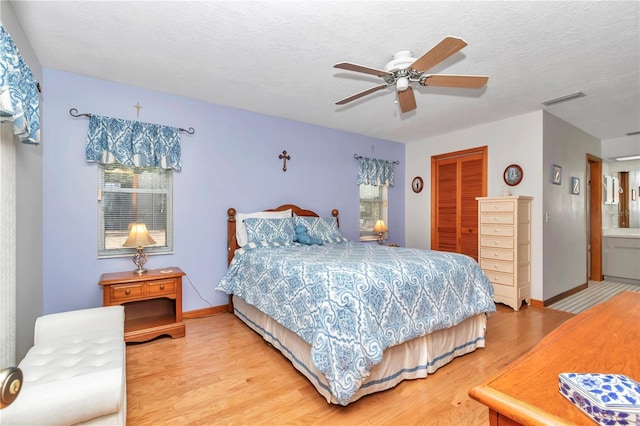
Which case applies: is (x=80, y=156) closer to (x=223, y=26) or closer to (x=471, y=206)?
(x=223, y=26)

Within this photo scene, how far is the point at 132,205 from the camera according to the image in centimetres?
Answer: 328

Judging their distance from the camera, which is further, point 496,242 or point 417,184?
point 417,184

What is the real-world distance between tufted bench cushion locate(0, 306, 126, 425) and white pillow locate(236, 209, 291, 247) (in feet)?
5.22

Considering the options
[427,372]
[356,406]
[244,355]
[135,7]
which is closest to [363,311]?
[356,406]

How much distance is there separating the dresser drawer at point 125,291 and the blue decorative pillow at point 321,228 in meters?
1.91

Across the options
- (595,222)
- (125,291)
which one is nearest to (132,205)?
(125,291)

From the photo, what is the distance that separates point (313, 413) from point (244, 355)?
0.99 metres

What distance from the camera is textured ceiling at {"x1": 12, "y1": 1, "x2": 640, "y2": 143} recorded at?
6.53 feet

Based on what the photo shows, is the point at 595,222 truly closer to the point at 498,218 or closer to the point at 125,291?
the point at 498,218

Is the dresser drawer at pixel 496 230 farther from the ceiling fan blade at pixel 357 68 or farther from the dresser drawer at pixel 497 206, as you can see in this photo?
the ceiling fan blade at pixel 357 68

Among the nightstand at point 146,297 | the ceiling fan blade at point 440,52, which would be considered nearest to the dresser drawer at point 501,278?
the ceiling fan blade at point 440,52

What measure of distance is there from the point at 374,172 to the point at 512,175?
6.78 ft

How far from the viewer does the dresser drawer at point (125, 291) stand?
274cm

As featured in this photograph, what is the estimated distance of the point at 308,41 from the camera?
234cm
